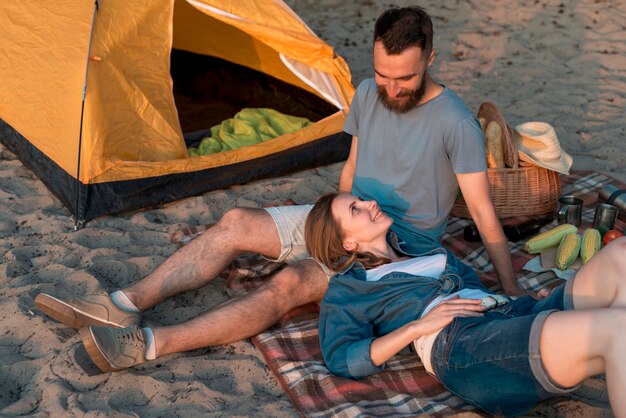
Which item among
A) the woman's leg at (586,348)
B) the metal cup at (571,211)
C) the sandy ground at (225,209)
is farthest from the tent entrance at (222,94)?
the woman's leg at (586,348)

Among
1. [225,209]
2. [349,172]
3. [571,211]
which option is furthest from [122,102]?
[571,211]

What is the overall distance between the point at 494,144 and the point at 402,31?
1.35 m

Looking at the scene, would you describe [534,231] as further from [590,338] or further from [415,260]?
[590,338]

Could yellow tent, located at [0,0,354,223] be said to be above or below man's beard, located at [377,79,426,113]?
below

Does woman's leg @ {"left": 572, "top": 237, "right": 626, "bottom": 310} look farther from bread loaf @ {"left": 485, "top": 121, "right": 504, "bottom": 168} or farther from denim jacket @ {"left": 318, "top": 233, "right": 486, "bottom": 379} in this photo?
bread loaf @ {"left": 485, "top": 121, "right": 504, "bottom": 168}

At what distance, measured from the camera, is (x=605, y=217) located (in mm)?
4227

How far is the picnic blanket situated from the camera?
Result: 3025 millimetres

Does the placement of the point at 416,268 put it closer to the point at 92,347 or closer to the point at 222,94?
the point at 92,347

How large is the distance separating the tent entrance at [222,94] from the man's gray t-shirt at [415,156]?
1.89m

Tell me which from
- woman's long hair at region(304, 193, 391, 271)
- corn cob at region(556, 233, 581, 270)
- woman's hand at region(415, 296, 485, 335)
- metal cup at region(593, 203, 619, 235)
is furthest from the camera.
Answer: metal cup at region(593, 203, 619, 235)

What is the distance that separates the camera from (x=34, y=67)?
15.6 feet

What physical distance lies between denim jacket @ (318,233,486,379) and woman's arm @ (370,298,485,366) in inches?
3.7

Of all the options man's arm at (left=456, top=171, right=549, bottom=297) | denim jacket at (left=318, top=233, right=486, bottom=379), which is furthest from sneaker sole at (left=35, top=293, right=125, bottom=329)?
man's arm at (left=456, top=171, right=549, bottom=297)

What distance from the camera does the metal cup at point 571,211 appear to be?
434cm
